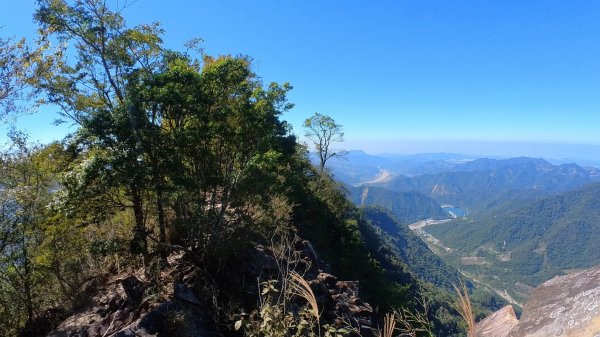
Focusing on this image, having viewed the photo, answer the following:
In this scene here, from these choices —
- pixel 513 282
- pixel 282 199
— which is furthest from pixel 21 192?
pixel 513 282

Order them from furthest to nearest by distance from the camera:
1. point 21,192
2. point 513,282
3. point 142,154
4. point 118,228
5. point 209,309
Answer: point 513,282
point 118,228
point 209,309
point 142,154
point 21,192

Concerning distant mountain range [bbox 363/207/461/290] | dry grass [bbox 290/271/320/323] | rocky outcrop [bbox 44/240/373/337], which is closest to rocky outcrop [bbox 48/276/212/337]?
rocky outcrop [bbox 44/240/373/337]

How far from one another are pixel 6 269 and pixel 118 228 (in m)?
2.64

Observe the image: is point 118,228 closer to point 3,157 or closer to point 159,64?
point 3,157

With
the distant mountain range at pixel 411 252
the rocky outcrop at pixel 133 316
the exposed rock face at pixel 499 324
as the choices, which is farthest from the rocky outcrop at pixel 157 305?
the distant mountain range at pixel 411 252

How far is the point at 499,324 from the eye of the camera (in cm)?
258

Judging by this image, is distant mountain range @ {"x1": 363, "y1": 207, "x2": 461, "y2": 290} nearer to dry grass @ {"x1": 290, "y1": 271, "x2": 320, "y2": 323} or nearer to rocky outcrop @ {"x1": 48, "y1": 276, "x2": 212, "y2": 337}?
rocky outcrop @ {"x1": 48, "y1": 276, "x2": 212, "y2": 337}

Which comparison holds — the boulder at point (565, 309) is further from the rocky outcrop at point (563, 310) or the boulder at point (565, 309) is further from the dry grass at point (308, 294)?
the dry grass at point (308, 294)

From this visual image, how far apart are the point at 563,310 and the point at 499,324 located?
68 cm

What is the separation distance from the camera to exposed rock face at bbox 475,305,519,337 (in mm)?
2406

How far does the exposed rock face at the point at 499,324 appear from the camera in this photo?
2406 millimetres

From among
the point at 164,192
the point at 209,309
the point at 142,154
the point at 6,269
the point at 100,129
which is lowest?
the point at 209,309

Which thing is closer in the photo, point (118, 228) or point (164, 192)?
point (164, 192)

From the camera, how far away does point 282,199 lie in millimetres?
16703
